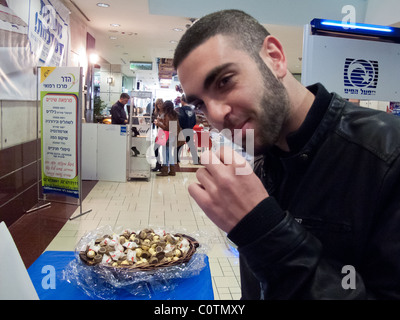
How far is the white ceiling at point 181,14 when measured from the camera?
5812 millimetres

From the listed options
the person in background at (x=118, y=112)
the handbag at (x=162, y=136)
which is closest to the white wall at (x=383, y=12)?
the handbag at (x=162, y=136)

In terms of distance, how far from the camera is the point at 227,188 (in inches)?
26.6

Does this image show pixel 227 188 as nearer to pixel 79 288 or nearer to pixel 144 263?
pixel 144 263

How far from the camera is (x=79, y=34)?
7559 mm

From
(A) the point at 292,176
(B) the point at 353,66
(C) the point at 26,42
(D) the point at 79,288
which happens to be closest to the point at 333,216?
(A) the point at 292,176

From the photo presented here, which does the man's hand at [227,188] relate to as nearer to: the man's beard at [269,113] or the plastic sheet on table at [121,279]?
the man's beard at [269,113]

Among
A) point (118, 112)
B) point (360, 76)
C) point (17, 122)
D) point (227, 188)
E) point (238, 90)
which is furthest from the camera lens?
point (118, 112)

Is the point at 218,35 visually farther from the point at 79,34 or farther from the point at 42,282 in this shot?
the point at 79,34

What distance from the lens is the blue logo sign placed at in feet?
8.19

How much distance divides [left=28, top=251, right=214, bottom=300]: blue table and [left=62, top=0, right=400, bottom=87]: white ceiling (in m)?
4.40

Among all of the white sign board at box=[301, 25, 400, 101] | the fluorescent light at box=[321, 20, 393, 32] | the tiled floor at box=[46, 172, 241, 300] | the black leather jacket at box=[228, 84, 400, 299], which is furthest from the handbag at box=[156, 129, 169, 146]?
the black leather jacket at box=[228, 84, 400, 299]

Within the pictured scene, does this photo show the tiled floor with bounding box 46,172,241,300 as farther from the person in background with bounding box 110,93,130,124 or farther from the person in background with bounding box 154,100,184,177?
the person in background with bounding box 110,93,130,124

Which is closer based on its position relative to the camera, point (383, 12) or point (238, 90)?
point (238, 90)

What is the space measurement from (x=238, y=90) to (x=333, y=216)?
393mm
